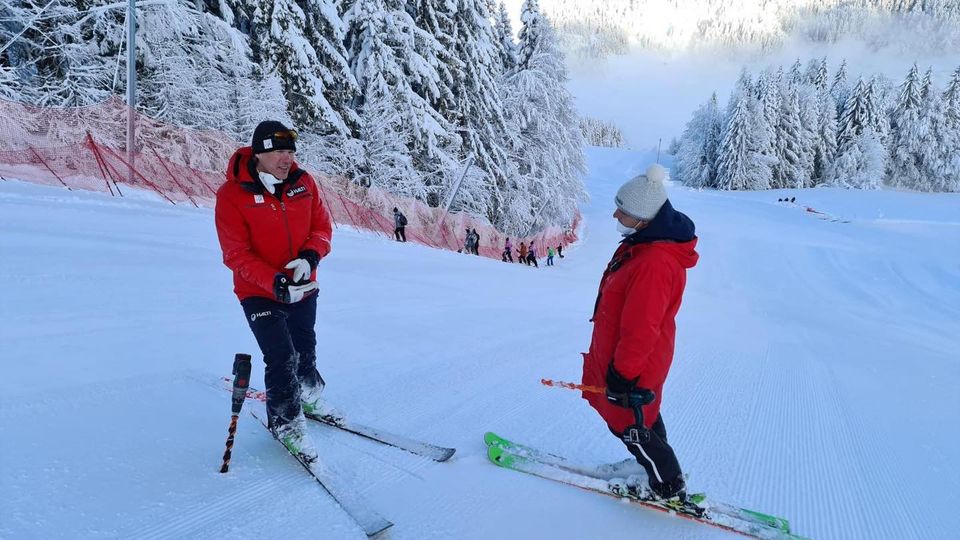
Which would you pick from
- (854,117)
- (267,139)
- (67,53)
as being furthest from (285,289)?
(854,117)

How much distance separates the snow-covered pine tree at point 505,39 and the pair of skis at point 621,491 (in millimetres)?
28738

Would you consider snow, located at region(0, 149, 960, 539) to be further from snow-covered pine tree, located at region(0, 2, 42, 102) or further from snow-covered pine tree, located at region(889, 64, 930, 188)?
snow-covered pine tree, located at region(889, 64, 930, 188)

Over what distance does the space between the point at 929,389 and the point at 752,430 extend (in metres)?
4.21

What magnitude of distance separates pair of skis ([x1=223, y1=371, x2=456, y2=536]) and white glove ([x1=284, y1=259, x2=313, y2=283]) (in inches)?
24.3

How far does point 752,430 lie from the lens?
183 inches

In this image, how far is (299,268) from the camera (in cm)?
276

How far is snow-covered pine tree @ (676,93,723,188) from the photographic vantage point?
217 feet

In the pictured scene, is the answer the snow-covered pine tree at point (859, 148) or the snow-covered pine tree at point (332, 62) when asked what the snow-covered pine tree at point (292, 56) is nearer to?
the snow-covered pine tree at point (332, 62)

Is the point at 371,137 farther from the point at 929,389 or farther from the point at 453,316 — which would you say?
the point at 929,389

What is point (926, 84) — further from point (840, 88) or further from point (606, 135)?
point (606, 135)

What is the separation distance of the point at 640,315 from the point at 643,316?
0.02m

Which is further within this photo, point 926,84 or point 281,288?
point 926,84

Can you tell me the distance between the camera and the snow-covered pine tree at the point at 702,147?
6625 cm

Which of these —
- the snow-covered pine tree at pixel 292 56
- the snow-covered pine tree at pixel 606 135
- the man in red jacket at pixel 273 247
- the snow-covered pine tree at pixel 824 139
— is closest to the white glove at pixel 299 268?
the man in red jacket at pixel 273 247
